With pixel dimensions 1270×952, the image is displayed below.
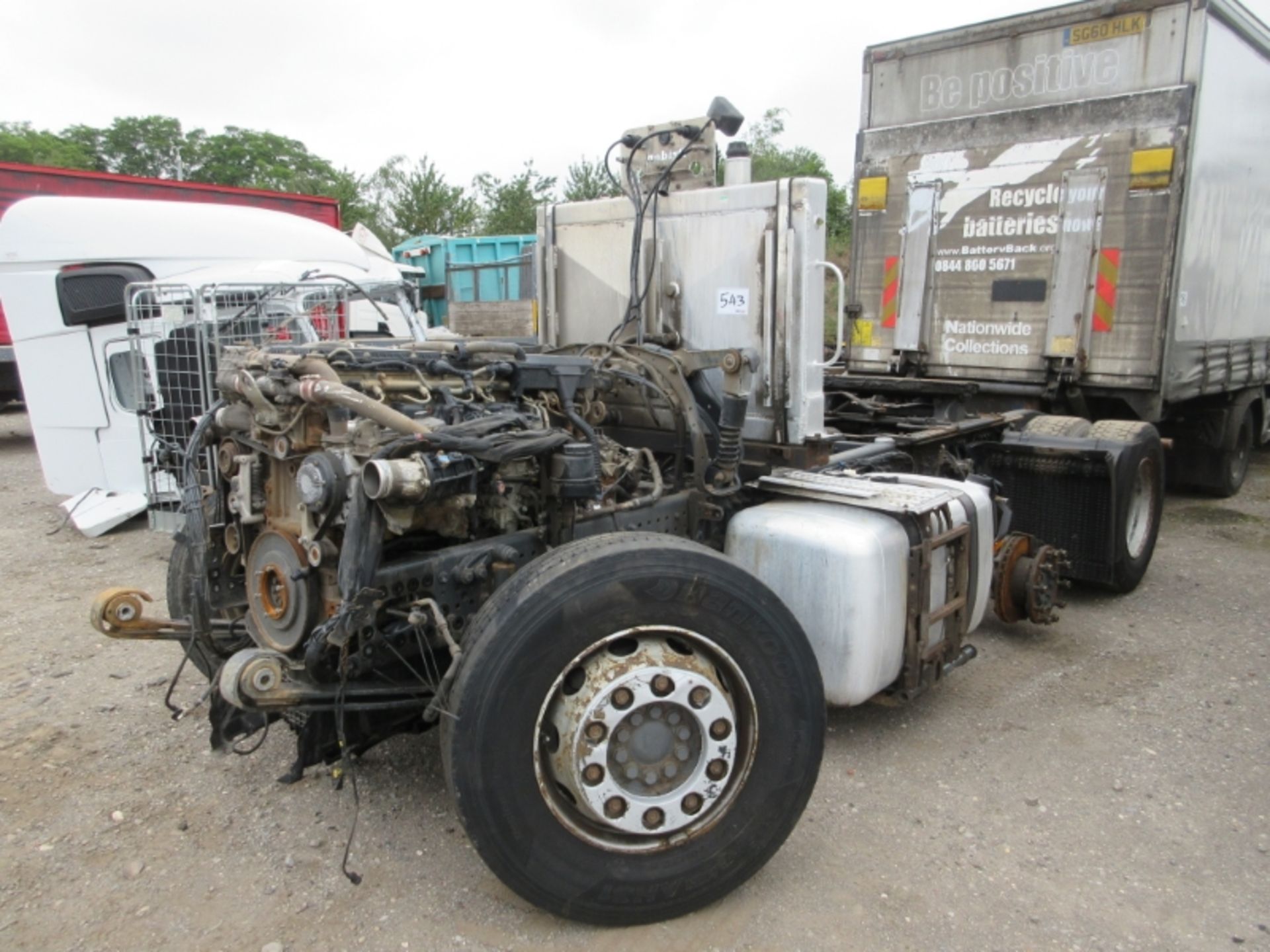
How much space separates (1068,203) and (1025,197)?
325 millimetres

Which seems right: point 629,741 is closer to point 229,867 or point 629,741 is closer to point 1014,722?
point 229,867

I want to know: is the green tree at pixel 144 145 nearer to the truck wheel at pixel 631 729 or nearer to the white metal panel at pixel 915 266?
the white metal panel at pixel 915 266

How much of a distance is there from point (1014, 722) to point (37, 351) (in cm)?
790

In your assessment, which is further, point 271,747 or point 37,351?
point 37,351

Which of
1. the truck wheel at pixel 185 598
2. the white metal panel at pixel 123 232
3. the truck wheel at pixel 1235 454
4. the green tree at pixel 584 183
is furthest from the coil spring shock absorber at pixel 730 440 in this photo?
the green tree at pixel 584 183

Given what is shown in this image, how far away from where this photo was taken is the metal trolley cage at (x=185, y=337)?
18.6 ft

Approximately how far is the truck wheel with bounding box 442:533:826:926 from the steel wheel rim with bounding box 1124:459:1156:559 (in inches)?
146

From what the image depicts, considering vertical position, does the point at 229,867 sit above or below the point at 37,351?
below

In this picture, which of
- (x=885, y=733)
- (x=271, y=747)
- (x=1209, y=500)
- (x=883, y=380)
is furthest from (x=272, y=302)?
(x=1209, y=500)

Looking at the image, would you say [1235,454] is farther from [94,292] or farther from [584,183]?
[584,183]

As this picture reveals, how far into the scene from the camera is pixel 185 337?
5875mm

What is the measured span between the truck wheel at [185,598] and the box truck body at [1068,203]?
5345mm

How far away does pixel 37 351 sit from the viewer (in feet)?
25.6

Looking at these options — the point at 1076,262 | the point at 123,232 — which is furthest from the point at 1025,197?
the point at 123,232
